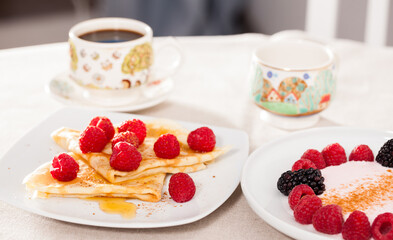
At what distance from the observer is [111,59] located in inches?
54.2

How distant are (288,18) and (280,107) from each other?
215 cm

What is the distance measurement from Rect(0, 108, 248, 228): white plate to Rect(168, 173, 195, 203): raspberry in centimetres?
1

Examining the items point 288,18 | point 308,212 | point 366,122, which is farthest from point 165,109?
point 288,18

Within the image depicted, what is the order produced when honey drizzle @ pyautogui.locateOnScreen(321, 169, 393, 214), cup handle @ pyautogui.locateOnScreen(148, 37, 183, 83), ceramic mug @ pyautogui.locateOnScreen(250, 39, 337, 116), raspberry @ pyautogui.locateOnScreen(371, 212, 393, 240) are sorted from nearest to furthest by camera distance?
raspberry @ pyautogui.locateOnScreen(371, 212, 393, 240), honey drizzle @ pyautogui.locateOnScreen(321, 169, 393, 214), ceramic mug @ pyautogui.locateOnScreen(250, 39, 337, 116), cup handle @ pyautogui.locateOnScreen(148, 37, 183, 83)

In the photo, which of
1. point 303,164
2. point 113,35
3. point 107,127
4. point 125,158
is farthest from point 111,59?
point 303,164

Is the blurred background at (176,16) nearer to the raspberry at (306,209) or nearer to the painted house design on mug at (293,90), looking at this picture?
the painted house design on mug at (293,90)

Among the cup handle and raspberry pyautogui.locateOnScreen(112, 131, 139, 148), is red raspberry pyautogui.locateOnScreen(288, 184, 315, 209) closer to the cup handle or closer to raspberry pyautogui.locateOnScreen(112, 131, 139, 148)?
raspberry pyautogui.locateOnScreen(112, 131, 139, 148)

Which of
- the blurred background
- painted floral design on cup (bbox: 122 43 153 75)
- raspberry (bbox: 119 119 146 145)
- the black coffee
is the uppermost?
the black coffee

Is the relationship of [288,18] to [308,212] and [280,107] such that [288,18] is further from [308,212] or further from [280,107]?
[308,212]

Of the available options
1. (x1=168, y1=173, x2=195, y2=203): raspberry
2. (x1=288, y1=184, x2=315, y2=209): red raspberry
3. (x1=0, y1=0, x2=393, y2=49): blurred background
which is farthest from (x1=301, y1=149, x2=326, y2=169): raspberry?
(x1=0, y1=0, x2=393, y2=49): blurred background

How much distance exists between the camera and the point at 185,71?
1702 millimetres

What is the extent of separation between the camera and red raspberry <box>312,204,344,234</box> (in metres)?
0.86

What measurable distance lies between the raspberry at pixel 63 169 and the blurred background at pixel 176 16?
82.6 inches

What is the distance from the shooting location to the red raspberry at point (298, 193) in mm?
938
